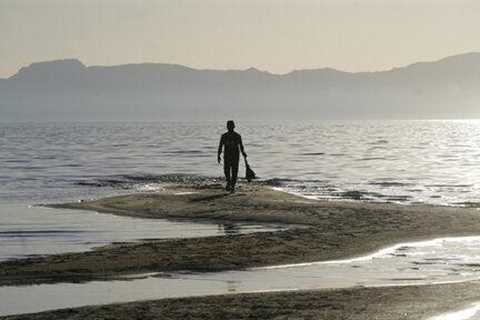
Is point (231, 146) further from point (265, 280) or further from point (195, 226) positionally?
point (265, 280)

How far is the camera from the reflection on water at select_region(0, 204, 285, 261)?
66.2ft

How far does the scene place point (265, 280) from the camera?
15.6 m

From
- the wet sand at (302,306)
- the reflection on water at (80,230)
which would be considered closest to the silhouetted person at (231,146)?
the reflection on water at (80,230)

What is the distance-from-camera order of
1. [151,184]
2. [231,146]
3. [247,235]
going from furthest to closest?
[151,184] < [231,146] < [247,235]

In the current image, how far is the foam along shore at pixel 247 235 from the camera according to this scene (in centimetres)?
1684

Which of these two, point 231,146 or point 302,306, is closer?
point 302,306

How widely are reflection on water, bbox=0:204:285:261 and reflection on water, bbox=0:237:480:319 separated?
3.98 m

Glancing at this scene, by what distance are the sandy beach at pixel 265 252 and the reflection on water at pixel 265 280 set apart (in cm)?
59

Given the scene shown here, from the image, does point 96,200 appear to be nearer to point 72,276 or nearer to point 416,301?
point 72,276

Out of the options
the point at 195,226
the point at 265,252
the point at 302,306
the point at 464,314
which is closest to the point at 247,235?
the point at 265,252

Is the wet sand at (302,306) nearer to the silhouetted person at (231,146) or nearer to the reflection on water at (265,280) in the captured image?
the reflection on water at (265,280)

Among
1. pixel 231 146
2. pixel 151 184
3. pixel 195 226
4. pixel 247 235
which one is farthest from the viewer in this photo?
pixel 151 184

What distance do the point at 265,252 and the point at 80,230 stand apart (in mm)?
6371

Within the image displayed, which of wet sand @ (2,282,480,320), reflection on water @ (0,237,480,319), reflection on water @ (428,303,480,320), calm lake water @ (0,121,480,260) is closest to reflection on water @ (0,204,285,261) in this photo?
calm lake water @ (0,121,480,260)
